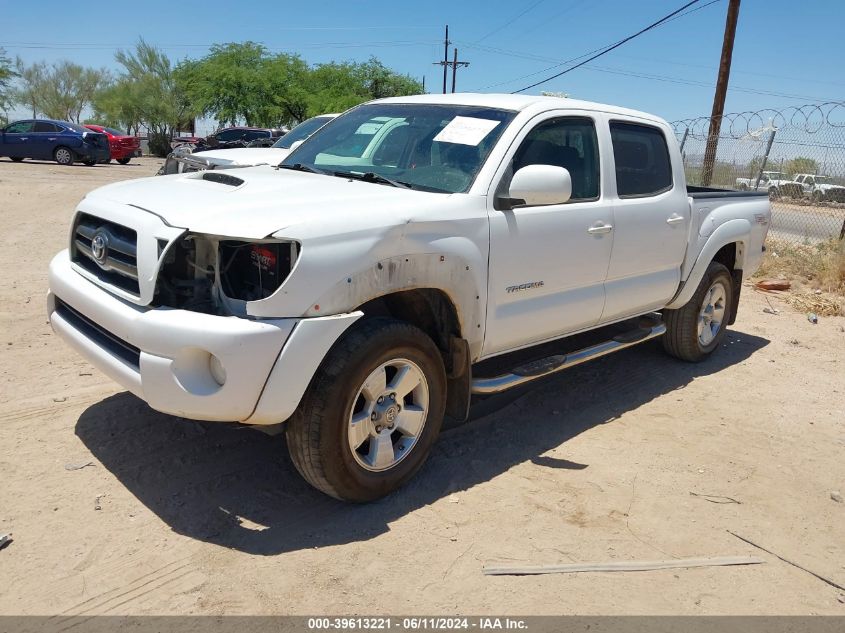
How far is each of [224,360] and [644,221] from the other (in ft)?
10.4

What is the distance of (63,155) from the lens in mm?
24578

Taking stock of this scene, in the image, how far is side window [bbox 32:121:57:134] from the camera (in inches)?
953


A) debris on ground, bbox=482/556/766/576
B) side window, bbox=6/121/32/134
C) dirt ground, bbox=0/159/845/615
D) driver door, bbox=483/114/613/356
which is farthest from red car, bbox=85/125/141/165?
debris on ground, bbox=482/556/766/576

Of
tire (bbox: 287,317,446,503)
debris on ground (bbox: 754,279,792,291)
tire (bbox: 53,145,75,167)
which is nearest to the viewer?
tire (bbox: 287,317,446,503)

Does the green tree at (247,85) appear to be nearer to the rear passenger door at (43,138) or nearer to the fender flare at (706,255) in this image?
the rear passenger door at (43,138)

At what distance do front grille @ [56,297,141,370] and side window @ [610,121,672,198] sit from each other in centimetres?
316

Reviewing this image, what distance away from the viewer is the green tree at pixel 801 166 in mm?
14142

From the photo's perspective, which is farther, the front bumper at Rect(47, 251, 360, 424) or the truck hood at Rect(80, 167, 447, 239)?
the truck hood at Rect(80, 167, 447, 239)

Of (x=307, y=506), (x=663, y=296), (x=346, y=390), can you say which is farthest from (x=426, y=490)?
(x=663, y=296)

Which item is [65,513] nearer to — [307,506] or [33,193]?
[307,506]

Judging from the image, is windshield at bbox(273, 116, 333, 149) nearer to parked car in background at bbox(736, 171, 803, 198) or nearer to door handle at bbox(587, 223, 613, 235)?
door handle at bbox(587, 223, 613, 235)

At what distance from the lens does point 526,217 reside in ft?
13.2

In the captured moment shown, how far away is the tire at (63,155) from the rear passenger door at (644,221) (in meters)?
23.9

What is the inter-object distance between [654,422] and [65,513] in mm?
3652
